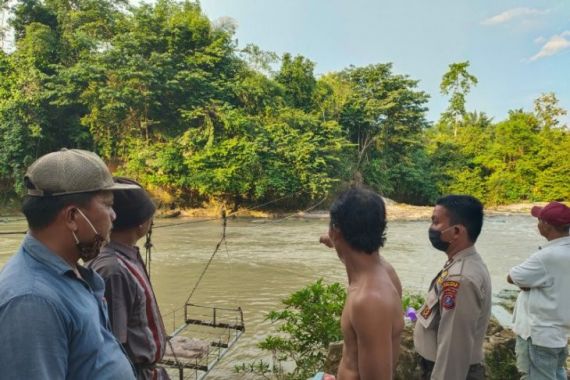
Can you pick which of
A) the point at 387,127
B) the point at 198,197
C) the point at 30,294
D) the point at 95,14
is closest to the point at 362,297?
the point at 30,294

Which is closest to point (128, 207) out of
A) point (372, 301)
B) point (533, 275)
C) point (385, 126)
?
point (372, 301)

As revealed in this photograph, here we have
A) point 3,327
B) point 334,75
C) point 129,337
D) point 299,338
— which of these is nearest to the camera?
point 3,327

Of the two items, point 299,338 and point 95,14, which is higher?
point 95,14

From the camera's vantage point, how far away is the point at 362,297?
1.44 meters

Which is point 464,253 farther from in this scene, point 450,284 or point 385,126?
point 385,126

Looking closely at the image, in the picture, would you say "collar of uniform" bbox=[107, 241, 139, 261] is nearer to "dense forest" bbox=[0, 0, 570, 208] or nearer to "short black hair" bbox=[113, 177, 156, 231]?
"short black hair" bbox=[113, 177, 156, 231]

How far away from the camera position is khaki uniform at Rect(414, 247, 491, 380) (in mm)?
1946

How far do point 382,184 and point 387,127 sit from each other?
450cm

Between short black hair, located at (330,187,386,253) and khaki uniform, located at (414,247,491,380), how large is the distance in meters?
0.70

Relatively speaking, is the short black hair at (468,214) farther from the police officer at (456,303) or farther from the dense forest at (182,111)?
the dense forest at (182,111)

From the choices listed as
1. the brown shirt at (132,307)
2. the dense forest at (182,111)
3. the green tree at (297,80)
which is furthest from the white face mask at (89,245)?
the green tree at (297,80)

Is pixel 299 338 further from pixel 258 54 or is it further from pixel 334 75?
pixel 334 75

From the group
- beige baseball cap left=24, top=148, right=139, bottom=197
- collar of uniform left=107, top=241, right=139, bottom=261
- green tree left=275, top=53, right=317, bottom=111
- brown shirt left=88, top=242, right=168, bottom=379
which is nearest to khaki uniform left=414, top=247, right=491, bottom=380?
brown shirt left=88, top=242, right=168, bottom=379

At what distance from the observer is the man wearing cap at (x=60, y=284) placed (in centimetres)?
99
